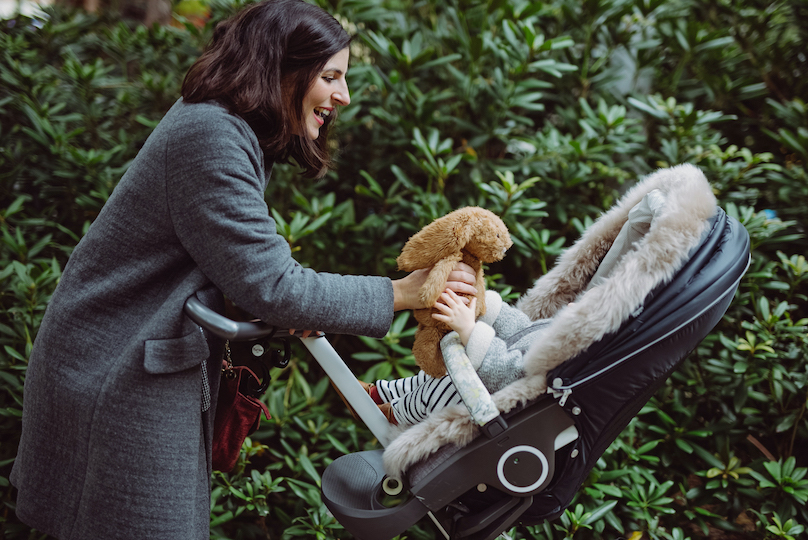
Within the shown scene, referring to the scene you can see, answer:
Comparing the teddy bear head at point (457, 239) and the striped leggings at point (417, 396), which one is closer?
the teddy bear head at point (457, 239)

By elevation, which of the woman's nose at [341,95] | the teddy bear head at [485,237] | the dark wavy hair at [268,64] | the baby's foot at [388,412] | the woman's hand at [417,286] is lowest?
the baby's foot at [388,412]

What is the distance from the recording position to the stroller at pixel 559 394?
112cm

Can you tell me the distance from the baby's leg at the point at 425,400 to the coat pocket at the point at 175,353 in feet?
1.85

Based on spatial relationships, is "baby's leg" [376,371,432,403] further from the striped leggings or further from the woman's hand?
the woman's hand

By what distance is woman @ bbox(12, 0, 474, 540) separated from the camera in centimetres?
103

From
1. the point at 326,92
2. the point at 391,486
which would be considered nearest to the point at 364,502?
the point at 391,486

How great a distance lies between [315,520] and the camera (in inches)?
72.1

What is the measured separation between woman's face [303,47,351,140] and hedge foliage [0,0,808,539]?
876 millimetres

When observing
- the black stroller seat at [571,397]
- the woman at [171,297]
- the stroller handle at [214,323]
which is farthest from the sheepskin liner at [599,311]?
the stroller handle at [214,323]

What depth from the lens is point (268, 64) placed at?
3.67 feet

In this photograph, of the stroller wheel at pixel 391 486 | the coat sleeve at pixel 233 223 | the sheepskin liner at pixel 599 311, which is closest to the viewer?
the coat sleeve at pixel 233 223

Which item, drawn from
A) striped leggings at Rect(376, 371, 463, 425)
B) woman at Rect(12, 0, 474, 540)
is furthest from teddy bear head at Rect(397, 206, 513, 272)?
striped leggings at Rect(376, 371, 463, 425)

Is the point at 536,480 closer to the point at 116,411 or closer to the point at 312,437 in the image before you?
the point at 116,411

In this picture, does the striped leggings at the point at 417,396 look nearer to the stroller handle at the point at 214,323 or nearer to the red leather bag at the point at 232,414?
the red leather bag at the point at 232,414
